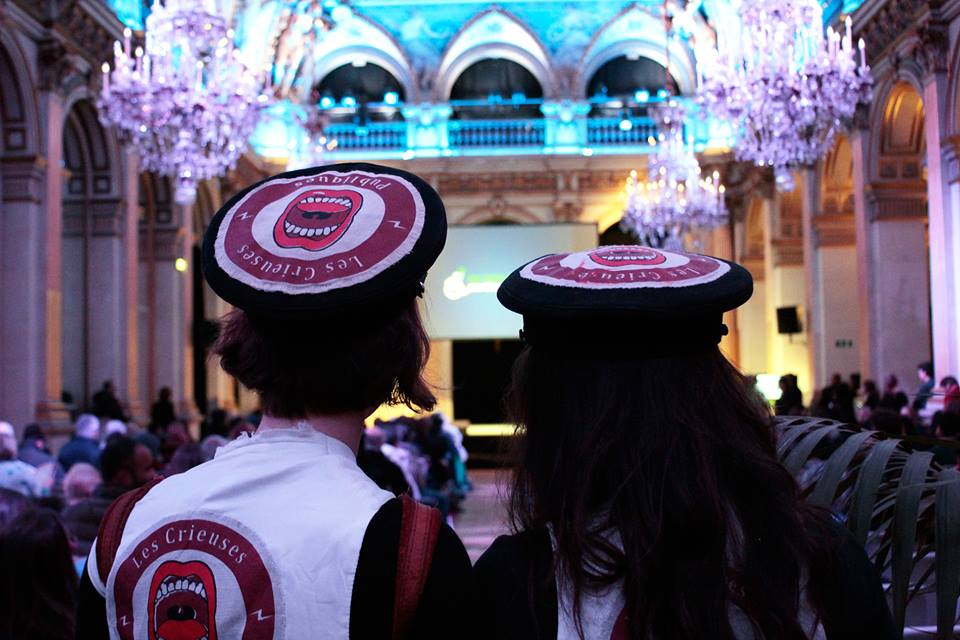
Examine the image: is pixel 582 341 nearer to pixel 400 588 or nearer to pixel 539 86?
pixel 400 588

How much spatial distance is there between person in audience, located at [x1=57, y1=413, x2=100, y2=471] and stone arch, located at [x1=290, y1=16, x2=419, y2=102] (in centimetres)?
1461

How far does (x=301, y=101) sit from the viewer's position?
2189 centimetres

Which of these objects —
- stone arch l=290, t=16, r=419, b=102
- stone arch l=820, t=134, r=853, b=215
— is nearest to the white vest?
stone arch l=820, t=134, r=853, b=215

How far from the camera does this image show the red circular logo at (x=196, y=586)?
4.56ft

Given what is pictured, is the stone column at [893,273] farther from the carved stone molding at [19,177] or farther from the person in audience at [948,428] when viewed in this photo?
→ the carved stone molding at [19,177]

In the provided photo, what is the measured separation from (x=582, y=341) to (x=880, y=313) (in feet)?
44.3

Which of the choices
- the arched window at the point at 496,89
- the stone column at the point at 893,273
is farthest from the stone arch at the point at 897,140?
the arched window at the point at 496,89

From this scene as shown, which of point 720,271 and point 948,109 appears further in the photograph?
point 948,109

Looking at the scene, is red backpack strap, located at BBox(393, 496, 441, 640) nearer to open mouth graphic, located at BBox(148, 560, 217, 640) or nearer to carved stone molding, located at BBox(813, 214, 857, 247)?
open mouth graphic, located at BBox(148, 560, 217, 640)

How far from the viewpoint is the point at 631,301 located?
4.73ft

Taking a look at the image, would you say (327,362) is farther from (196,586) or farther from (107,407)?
(107,407)

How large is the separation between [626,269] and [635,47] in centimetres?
2210

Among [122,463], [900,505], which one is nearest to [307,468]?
[900,505]

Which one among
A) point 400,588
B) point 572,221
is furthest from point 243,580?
point 572,221
